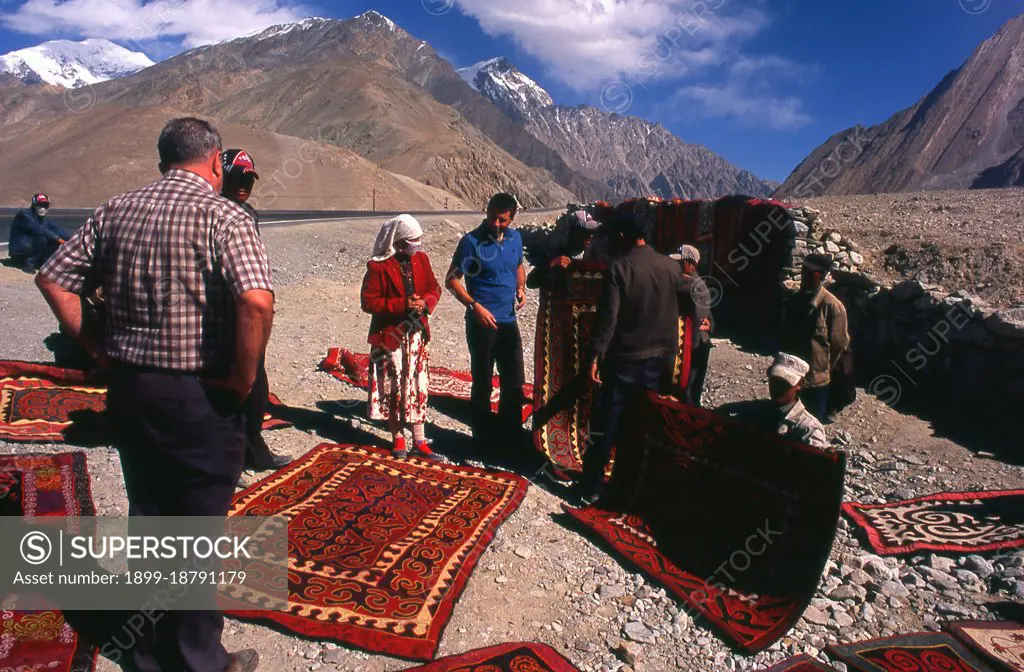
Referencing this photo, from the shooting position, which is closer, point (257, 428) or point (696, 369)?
point (257, 428)

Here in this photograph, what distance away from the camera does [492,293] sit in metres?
4.78

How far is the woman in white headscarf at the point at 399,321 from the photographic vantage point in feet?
14.7

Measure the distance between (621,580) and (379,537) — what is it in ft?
4.13

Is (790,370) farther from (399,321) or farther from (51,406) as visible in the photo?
(51,406)

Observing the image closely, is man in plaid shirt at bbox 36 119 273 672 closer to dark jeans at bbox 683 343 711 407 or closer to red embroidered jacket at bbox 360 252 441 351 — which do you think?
red embroidered jacket at bbox 360 252 441 351

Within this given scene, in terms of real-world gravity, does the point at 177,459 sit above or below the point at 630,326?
below

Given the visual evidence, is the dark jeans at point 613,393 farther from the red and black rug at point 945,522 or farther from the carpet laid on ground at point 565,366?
the red and black rug at point 945,522

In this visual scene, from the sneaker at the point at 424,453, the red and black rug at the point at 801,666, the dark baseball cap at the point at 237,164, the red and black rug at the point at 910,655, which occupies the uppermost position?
the dark baseball cap at the point at 237,164

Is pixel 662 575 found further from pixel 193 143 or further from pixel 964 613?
pixel 193 143

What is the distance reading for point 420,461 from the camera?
480 cm

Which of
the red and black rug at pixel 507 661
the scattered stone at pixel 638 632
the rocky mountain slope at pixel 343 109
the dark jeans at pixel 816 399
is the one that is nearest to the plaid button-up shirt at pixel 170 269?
the red and black rug at pixel 507 661

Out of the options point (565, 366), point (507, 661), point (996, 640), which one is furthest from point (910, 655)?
point (565, 366)

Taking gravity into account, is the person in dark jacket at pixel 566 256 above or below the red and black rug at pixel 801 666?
above

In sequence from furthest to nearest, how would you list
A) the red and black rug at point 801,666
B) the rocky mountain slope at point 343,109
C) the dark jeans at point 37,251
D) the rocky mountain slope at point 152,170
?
the rocky mountain slope at point 343,109 → the rocky mountain slope at point 152,170 → the dark jeans at point 37,251 → the red and black rug at point 801,666
